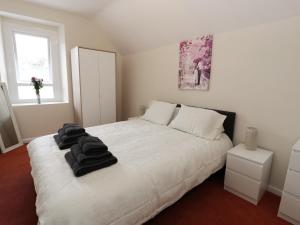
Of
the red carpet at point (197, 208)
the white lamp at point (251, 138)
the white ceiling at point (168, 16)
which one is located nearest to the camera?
the red carpet at point (197, 208)

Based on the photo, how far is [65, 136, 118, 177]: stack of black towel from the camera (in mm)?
1242

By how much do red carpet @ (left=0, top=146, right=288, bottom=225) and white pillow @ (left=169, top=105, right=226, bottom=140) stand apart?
65 cm

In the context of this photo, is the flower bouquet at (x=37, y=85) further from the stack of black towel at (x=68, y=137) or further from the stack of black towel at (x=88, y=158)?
the stack of black towel at (x=88, y=158)

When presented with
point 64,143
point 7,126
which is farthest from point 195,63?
point 7,126

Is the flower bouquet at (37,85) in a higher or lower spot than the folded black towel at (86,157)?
higher

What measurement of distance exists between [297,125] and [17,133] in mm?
4191

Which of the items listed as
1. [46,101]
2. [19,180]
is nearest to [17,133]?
[46,101]

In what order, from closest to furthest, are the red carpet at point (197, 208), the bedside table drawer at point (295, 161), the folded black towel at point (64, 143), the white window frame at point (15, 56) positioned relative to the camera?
1. the bedside table drawer at point (295, 161)
2. the red carpet at point (197, 208)
3. the folded black towel at point (64, 143)
4. the white window frame at point (15, 56)

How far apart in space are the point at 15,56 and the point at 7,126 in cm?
130

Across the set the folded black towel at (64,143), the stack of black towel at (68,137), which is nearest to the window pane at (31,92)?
the stack of black towel at (68,137)

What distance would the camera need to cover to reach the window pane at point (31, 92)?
3.29m

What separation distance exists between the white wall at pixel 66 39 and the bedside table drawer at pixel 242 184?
3225 millimetres

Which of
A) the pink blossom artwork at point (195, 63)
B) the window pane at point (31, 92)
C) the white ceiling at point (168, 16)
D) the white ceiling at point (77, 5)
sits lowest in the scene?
the window pane at point (31, 92)

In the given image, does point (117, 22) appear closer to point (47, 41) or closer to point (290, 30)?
point (47, 41)
